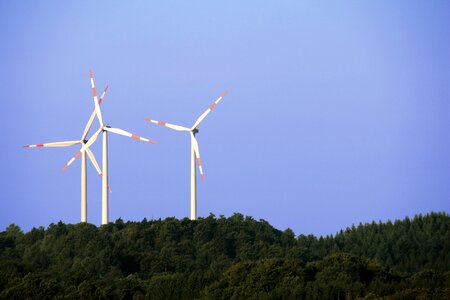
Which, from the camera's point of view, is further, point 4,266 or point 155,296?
point 4,266

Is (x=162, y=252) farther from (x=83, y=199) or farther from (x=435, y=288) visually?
(x=435, y=288)

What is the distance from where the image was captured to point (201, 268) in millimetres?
179250

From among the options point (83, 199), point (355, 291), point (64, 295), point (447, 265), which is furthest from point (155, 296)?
point (447, 265)

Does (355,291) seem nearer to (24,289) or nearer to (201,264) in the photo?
(24,289)

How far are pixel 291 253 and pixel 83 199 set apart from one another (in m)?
32.0

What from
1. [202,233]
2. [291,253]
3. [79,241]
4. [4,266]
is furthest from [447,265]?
[4,266]

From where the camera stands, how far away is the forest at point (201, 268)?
137750 mm

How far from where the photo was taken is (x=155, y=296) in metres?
143

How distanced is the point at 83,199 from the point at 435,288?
2032 inches

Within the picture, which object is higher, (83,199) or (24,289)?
(83,199)

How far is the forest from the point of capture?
13775cm

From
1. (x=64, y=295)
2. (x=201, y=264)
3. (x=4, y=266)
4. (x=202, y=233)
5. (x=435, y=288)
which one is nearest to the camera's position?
(x=435, y=288)

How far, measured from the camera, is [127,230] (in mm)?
199000

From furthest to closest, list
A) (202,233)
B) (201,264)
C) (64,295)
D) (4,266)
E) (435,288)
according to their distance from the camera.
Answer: (202,233) → (201,264) → (4,266) → (64,295) → (435,288)
